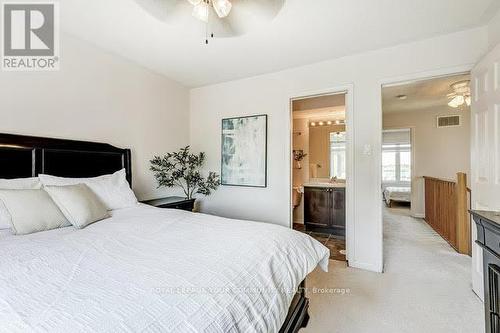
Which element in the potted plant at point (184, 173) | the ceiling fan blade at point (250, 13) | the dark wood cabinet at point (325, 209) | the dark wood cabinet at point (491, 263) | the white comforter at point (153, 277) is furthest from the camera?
the dark wood cabinet at point (325, 209)

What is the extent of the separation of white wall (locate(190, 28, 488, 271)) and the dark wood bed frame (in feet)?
4.69

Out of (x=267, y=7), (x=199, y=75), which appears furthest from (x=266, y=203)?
(x=267, y=7)

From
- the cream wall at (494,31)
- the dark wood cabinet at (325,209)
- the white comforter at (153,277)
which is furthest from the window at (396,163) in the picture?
the white comforter at (153,277)

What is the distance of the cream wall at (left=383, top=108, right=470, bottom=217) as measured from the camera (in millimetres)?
5066

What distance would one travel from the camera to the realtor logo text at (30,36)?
2.00 m

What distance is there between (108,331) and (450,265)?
11.6 ft

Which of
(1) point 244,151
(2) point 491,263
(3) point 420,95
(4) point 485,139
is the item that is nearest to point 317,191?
(1) point 244,151

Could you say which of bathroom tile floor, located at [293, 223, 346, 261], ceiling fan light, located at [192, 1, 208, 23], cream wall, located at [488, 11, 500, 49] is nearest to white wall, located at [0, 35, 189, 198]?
ceiling fan light, located at [192, 1, 208, 23]

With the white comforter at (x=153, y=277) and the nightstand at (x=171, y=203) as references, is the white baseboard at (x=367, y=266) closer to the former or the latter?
the white comforter at (x=153, y=277)

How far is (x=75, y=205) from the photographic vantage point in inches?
68.2

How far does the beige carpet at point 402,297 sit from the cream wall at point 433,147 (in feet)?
8.85

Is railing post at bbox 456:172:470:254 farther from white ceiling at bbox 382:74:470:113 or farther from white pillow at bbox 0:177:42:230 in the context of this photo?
white pillow at bbox 0:177:42:230

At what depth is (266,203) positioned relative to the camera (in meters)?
3.40

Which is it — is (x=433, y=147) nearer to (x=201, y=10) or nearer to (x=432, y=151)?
(x=432, y=151)
